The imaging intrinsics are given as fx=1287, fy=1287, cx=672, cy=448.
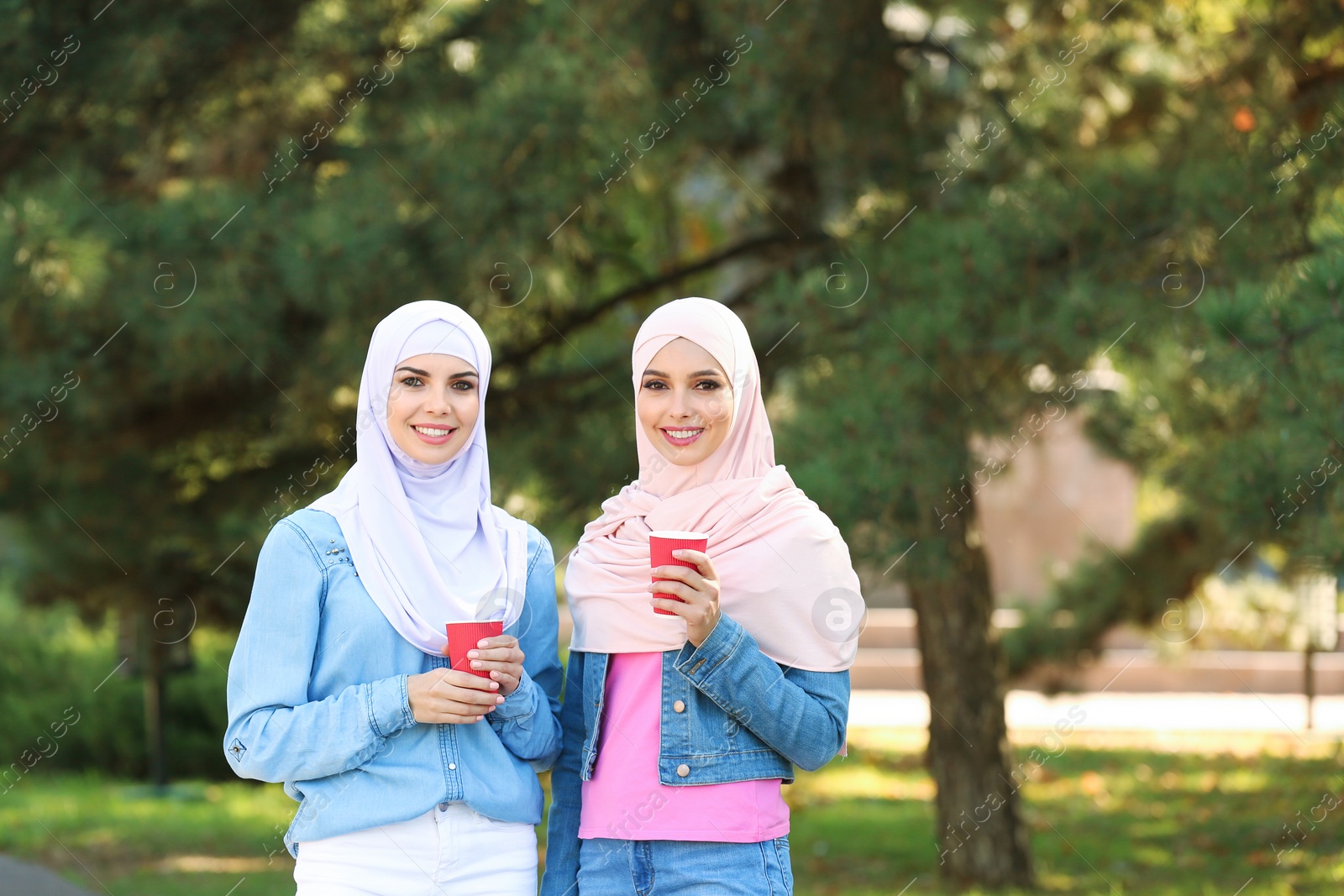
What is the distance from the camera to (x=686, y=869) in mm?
2201

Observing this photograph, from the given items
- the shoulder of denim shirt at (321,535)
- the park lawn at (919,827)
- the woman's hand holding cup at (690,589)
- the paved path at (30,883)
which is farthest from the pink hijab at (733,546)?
the paved path at (30,883)

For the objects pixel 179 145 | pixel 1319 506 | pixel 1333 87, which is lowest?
pixel 1319 506

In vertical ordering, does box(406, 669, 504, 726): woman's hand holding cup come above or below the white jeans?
above

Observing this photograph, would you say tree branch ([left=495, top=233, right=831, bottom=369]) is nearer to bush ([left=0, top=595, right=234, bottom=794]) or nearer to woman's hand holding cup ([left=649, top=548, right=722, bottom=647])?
woman's hand holding cup ([left=649, top=548, right=722, bottom=647])

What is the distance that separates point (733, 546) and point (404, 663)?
2.01 ft

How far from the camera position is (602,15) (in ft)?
16.3

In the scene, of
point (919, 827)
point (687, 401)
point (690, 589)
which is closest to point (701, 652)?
point (690, 589)

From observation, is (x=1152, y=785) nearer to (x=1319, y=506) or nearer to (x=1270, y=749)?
(x=1270, y=749)

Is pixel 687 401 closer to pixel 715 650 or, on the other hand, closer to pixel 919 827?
pixel 715 650

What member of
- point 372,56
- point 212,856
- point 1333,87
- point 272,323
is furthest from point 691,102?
point 212,856

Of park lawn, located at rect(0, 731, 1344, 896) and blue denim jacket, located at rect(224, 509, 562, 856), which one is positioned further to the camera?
park lawn, located at rect(0, 731, 1344, 896)

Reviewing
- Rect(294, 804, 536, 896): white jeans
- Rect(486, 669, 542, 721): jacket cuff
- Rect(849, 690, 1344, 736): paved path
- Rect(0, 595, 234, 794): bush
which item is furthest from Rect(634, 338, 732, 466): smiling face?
Rect(849, 690, 1344, 736): paved path

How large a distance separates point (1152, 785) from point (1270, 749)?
5.74 feet

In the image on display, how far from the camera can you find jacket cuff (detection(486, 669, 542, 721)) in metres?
2.25
